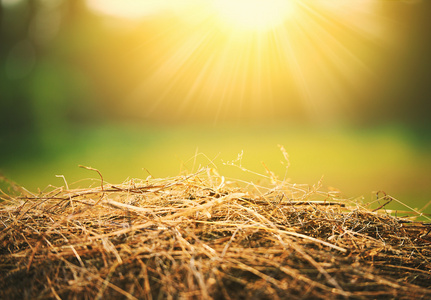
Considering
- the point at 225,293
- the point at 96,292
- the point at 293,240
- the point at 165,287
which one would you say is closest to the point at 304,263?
the point at 293,240

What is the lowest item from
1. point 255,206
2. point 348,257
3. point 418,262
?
point 418,262

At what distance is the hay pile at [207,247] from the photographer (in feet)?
2.48

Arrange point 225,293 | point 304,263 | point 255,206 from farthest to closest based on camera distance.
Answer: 1. point 255,206
2. point 304,263
3. point 225,293

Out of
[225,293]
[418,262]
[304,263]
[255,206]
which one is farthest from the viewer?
[255,206]

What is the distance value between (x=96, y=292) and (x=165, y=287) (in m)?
0.18

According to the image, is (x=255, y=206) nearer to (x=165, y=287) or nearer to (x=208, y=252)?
(x=208, y=252)

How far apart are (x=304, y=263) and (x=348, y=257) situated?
0.58 ft

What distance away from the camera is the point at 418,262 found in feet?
3.28

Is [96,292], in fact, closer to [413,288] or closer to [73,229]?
[73,229]

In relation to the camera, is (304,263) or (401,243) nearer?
(304,263)

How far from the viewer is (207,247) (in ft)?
2.80

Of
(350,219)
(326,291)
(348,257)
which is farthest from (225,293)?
(350,219)

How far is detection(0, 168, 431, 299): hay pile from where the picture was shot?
0.76m

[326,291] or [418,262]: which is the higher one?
[326,291]
